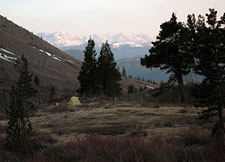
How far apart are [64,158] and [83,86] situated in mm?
45176

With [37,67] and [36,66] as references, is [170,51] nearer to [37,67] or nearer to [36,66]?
[37,67]

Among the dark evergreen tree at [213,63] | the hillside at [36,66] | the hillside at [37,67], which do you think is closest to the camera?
the dark evergreen tree at [213,63]

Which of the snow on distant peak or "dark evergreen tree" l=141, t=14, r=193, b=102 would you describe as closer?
"dark evergreen tree" l=141, t=14, r=193, b=102

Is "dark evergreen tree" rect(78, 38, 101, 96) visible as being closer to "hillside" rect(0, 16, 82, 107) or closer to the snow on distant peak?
"hillside" rect(0, 16, 82, 107)

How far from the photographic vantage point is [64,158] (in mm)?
6109

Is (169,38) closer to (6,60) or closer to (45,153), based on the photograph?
(45,153)

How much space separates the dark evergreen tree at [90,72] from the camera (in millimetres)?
48219

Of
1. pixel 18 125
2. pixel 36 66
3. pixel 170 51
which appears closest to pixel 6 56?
pixel 36 66

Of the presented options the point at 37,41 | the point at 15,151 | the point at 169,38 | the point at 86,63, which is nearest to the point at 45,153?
the point at 15,151

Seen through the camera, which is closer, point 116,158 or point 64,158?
point 116,158

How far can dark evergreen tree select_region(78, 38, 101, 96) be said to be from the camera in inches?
1898

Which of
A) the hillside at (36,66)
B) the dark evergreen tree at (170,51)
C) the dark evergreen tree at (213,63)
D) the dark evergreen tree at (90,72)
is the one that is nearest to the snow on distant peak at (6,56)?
the hillside at (36,66)

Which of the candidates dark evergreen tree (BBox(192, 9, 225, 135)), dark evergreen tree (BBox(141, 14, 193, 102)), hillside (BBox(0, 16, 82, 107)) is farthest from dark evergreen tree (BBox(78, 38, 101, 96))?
dark evergreen tree (BBox(192, 9, 225, 135))

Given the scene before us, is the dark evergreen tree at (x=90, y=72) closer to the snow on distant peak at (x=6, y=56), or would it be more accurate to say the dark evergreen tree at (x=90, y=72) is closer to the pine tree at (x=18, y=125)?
the pine tree at (x=18, y=125)
